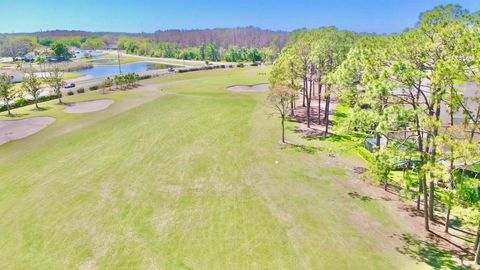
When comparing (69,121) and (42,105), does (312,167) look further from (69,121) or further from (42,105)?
(42,105)

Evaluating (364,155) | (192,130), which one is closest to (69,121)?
(192,130)

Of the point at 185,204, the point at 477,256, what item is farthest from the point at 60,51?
the point at 477,256

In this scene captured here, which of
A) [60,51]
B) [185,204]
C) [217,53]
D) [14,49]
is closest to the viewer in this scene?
[185,204]

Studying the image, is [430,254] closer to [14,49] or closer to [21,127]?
[21,127]

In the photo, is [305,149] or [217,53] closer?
[305,149]

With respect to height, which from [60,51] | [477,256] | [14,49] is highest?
[14,49]

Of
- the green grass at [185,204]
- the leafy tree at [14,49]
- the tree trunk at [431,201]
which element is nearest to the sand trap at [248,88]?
the green grass at [185,204]

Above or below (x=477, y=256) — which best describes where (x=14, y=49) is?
above

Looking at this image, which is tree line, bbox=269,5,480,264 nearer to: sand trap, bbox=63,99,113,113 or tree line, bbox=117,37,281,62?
sand trap, bbox=63,99,113,113
